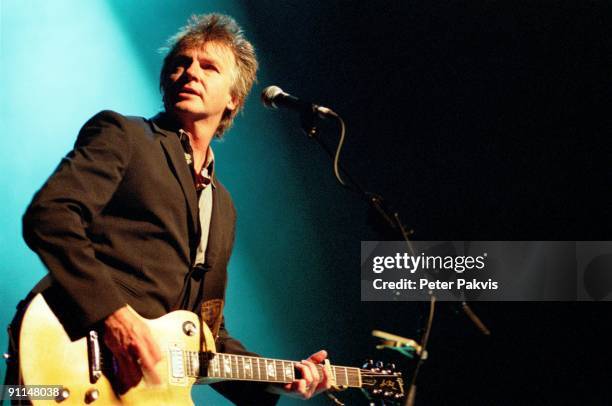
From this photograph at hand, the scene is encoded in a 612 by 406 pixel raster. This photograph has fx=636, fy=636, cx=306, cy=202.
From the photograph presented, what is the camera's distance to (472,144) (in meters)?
4.80

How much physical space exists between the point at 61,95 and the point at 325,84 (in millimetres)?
1972

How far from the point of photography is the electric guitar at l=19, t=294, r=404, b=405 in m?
2.06

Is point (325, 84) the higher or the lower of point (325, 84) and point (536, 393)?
the higher

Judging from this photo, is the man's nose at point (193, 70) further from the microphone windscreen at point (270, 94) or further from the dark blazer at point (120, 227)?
the microphone windscreen at point (270, 94)

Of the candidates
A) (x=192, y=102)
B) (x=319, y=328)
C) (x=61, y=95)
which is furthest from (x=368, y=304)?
(x=61, y=95)

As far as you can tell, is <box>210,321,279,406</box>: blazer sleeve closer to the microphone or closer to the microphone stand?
the microphone stand

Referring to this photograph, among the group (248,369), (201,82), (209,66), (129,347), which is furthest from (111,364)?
(209,66)

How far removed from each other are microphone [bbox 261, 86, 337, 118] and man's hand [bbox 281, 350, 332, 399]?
1409 millimetres

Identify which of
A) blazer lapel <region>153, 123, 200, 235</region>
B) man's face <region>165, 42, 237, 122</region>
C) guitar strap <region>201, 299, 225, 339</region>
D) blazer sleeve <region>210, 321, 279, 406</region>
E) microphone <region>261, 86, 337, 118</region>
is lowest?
blazer sleeve <region>210, 321, 279, 406</region>

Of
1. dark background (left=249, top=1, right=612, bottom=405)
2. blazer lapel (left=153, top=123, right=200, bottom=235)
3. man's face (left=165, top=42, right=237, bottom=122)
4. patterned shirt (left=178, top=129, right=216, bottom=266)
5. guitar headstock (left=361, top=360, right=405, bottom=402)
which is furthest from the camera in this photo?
dark background (left=249, top=1, right=612, bottom=405)

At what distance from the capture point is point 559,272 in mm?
4449

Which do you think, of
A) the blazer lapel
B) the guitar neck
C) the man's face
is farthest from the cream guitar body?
the man's face

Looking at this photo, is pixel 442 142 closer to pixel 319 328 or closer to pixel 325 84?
pixel 325 84

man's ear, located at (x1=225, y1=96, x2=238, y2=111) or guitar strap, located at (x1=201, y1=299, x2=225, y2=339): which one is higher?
man's ear, located at (x1=225, y1=96, x2=238, y2=111)
